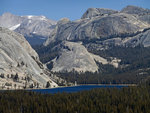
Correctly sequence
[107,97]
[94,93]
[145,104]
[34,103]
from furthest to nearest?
[94,93]
[107,97]
[34,103]
[145,104]

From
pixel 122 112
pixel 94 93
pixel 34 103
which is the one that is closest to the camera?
pixel 122 112

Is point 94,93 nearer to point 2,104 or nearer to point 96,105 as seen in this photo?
point 96,105

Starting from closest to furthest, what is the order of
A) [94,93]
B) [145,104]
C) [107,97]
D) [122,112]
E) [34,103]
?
[122,112] < [145,104] < [34,103] < [107,97] < [94,93]

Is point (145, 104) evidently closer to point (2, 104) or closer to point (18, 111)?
point (18, 111)

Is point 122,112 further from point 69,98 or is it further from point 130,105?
point 69,98

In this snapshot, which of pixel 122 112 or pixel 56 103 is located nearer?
pixel 122 112

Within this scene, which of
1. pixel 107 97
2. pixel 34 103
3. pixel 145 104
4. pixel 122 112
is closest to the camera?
pixel 122 112

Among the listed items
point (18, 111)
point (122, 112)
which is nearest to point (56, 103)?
point (18, 111)

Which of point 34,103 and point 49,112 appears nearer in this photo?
point 49,112

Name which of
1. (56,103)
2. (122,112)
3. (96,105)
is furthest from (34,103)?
(122,112)
